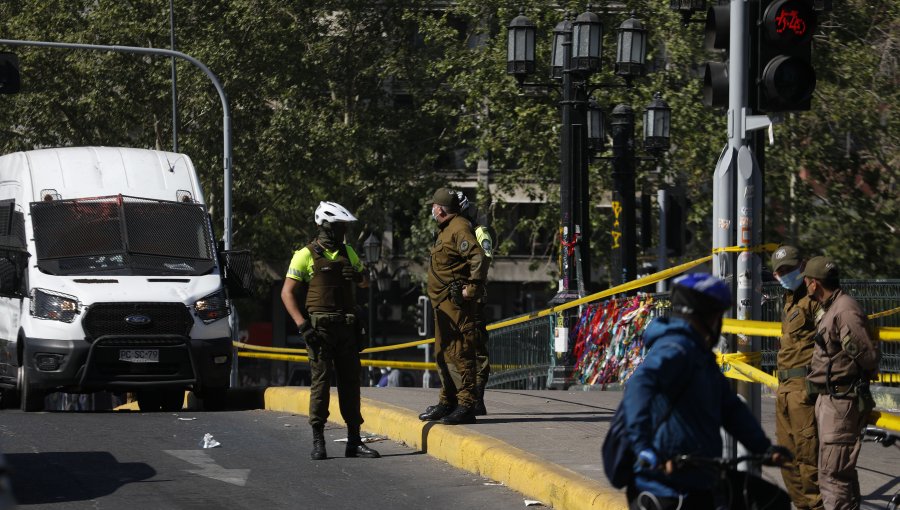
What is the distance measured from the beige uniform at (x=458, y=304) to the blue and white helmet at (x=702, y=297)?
6073 mm

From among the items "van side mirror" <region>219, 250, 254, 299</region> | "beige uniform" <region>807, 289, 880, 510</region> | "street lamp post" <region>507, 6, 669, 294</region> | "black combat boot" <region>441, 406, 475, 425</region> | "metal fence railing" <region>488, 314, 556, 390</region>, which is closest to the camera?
"beige uniform" <region>807, 289, 880, 510</region>

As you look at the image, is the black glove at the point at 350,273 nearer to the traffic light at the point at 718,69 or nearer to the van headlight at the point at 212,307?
the traffic light at the point at 718,69

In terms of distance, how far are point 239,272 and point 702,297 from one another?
38.1 ft

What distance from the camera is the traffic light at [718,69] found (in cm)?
830

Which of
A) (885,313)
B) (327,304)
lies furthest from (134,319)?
(885,313)

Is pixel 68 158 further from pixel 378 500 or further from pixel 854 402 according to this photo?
pixel 854 402

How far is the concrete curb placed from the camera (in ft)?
28.5

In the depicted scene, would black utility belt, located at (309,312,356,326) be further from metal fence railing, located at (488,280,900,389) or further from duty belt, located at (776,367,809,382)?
metal fence railing, located at (488,280,900,389)

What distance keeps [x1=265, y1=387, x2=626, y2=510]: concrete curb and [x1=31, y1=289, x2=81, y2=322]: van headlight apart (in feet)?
9.42

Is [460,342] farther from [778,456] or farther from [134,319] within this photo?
[778,456]

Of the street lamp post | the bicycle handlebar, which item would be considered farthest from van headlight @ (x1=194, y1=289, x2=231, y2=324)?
the bicycle handlebar

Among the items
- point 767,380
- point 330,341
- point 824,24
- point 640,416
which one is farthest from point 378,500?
point 824,24

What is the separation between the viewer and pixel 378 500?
964cm

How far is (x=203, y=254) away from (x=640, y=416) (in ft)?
38.8
